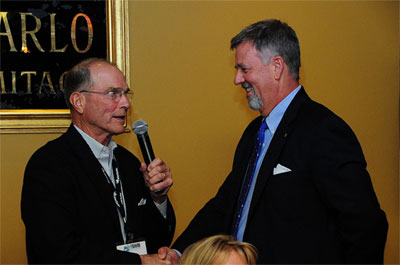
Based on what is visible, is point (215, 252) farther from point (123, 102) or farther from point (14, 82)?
point (14, 82)

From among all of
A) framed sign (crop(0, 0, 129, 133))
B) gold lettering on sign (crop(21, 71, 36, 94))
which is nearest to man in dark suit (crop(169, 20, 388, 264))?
framed sign (crop(0, 0, 129, 133))

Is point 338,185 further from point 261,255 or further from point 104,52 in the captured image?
point 104,52

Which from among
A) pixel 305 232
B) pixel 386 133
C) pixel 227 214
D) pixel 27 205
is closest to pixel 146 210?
pixel 227 214

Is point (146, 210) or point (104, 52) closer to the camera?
point (146, 210)

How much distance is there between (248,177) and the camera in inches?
93.9

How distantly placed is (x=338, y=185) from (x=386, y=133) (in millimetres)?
2045

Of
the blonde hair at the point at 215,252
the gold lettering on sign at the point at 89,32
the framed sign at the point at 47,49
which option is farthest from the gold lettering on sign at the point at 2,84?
the blonde hair at the point at 215,252

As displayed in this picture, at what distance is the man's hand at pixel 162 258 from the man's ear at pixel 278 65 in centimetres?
95

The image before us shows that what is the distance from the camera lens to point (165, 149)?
3578mm

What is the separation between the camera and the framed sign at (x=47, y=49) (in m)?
3.37

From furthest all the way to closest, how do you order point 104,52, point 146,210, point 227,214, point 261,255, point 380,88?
point 380,88 → point 104,52 → point 146,210 → point 227,214 → point 261,255

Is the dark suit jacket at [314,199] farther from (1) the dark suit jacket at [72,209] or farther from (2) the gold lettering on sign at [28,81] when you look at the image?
(2) the gold lettering on sign at [28,81]

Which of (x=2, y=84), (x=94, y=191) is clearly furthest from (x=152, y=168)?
(x=2, y=84)

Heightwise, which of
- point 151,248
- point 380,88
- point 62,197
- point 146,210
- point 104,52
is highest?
point 104,52
